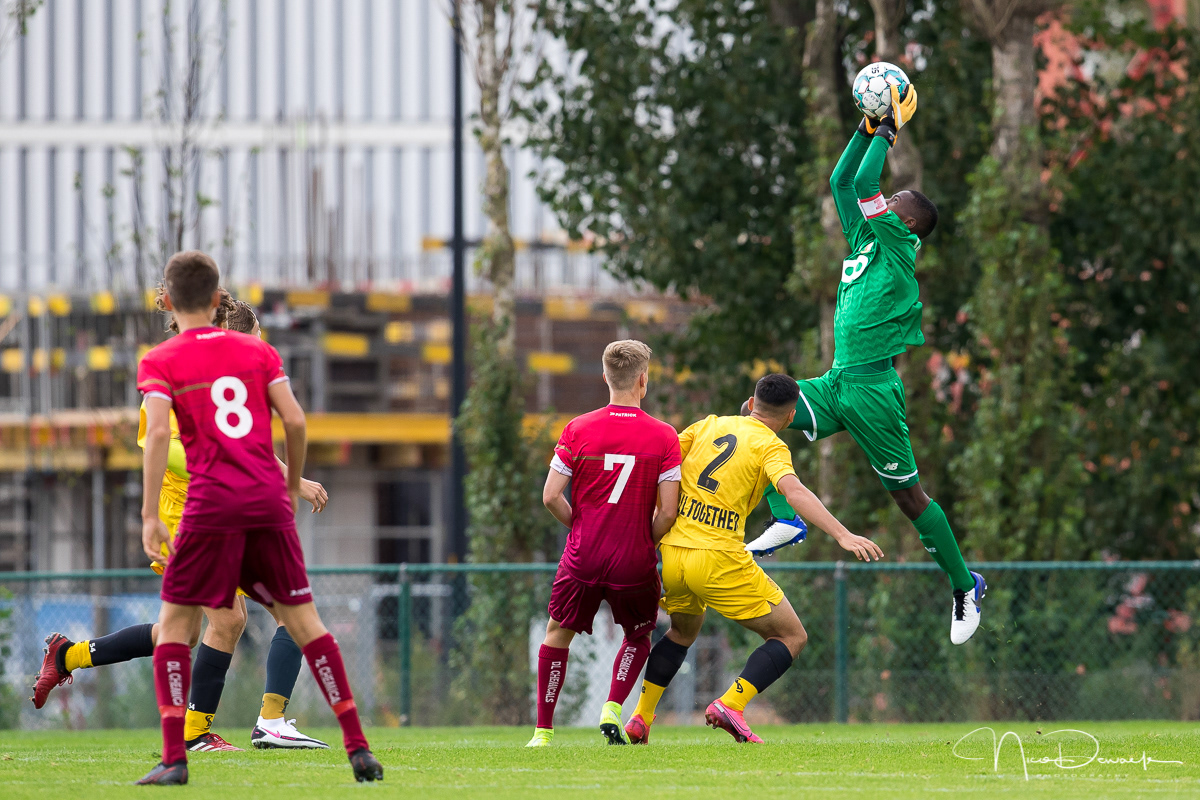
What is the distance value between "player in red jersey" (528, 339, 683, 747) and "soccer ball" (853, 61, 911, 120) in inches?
67.2

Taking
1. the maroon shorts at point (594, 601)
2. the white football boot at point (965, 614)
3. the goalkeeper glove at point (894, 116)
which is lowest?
the white football boot at point (965, 614)

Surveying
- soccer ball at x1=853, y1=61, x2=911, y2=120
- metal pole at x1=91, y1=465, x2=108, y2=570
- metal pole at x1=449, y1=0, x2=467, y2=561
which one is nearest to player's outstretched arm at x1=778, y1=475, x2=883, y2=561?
soccer ball at x1=853, y1=61, x2=911, y2=120

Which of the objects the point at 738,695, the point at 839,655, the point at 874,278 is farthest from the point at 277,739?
the point at 839,655

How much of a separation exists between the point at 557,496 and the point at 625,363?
0.72 meters

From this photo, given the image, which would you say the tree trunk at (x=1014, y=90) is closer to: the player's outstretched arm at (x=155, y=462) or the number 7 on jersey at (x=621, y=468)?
the number 7 on jersey at (x=621, y=468)

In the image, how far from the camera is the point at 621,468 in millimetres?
6566

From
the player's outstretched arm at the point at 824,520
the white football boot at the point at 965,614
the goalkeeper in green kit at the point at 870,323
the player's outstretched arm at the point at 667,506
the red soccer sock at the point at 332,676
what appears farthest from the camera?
the white football boot at the point at 965,614

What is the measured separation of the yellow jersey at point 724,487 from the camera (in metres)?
6.65

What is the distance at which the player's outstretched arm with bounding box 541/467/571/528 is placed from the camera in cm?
663

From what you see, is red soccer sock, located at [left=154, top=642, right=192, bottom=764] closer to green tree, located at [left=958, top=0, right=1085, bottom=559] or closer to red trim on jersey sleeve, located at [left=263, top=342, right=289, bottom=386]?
red trim on jersey sleeve, located at [left=263, top=342, right=289, bottom=386]

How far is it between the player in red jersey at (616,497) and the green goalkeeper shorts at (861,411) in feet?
2.58

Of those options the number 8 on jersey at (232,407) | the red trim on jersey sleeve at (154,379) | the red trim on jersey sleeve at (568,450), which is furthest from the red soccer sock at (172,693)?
the red trim on jersey sleeve at (568,450)

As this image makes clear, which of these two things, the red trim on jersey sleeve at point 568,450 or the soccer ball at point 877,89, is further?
the soccer ball at point 877,89

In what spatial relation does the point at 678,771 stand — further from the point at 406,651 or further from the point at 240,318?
the point at 406,651
